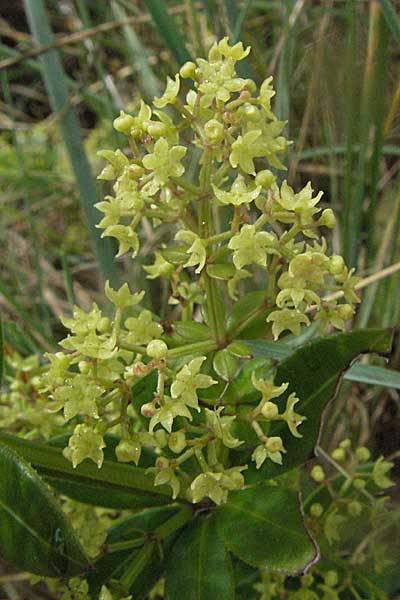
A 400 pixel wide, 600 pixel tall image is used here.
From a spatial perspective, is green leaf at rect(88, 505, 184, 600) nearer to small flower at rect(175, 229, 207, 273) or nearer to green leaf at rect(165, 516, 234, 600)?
green leaf at rect(165, 516, 234, 600)

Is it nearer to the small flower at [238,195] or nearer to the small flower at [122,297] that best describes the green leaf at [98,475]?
the small flower at [122,297]

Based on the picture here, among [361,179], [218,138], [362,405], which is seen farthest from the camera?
[362,405]

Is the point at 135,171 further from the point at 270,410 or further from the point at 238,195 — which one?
the point at 270,410

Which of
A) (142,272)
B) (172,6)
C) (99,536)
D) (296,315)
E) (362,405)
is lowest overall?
(362,405)

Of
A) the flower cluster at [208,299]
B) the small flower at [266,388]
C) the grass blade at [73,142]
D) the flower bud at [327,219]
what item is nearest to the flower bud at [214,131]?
the flower cluster at [208,299]

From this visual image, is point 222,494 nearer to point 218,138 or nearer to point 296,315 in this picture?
point 296,315

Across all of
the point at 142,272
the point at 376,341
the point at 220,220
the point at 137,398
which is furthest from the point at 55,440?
the point at 142,272

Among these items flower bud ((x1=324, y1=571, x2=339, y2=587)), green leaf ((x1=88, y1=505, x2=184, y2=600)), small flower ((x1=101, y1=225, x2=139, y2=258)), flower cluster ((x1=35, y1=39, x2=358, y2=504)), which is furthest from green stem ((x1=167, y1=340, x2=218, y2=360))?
flower bud ((x1=324, y1=571, x2=339, y2=587))

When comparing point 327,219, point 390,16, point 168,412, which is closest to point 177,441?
point 168,412
